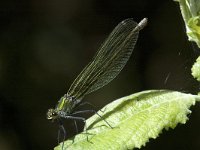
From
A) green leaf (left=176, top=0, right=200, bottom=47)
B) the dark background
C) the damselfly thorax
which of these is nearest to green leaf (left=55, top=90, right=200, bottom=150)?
the damselfly thorax

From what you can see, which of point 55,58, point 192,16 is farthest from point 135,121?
point 55,58

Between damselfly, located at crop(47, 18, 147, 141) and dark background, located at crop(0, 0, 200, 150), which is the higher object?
damselfly, located at crop(47, 18, 147, 141)

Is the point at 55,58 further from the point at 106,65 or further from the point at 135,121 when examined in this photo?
the point at 135,121

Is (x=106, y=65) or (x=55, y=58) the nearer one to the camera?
(x=106, y=65)

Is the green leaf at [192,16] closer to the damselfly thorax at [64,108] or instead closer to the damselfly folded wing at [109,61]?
the damselfly folded wing at [109,61]

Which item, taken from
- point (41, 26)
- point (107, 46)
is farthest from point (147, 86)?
point (107, 46)

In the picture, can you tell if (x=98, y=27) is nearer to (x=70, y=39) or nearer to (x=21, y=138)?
(x=70, y=39)

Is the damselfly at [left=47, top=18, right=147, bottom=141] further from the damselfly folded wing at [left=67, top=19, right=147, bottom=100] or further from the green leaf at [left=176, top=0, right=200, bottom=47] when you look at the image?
the green leaf at [left=176, top=0, right=200, bottom=47]
